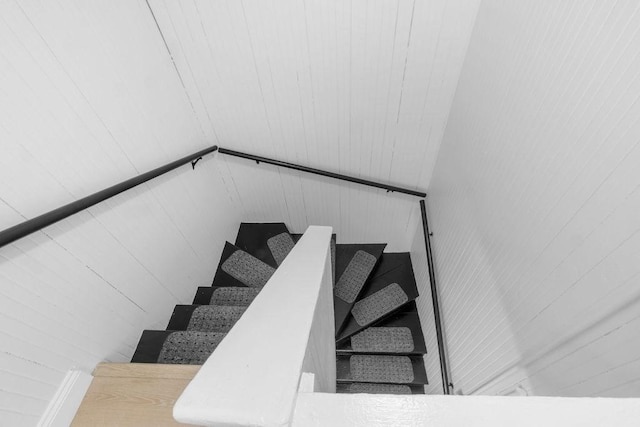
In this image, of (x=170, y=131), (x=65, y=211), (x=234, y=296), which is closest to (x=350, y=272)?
(x=234, y=296)

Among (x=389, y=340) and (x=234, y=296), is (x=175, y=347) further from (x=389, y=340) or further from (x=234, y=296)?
(x=389, y=340)

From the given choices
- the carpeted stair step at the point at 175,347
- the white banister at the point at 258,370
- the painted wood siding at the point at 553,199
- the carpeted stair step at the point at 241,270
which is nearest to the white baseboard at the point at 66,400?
the carpeted stair step at the point at 175,347

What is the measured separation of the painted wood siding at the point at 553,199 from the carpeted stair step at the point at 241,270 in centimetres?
155

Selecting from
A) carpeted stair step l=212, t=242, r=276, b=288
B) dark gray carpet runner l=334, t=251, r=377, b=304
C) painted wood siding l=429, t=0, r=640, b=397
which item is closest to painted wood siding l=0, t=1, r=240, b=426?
carpeted stair step l=212, t=242, r=276, b=288

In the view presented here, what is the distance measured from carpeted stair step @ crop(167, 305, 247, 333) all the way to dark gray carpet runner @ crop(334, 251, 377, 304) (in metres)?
0.89

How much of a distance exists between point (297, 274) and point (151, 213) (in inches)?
50.2

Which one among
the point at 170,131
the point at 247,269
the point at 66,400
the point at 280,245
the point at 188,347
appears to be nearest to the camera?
the point at 66,400

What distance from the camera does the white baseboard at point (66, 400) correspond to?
1.12 m

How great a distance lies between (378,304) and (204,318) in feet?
4.43

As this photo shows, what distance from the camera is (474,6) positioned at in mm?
1476

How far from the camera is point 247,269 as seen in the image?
103 inches

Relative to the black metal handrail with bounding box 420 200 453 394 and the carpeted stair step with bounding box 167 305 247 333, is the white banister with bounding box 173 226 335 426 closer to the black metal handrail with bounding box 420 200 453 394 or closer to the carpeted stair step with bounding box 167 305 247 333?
the carpeted stair step with bounding box 167 305 247 333

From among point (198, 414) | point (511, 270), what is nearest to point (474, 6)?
point (511, 270)

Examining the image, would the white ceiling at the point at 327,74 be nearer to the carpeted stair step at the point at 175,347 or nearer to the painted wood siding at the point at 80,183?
the painted wood siding at the point at 80,183
